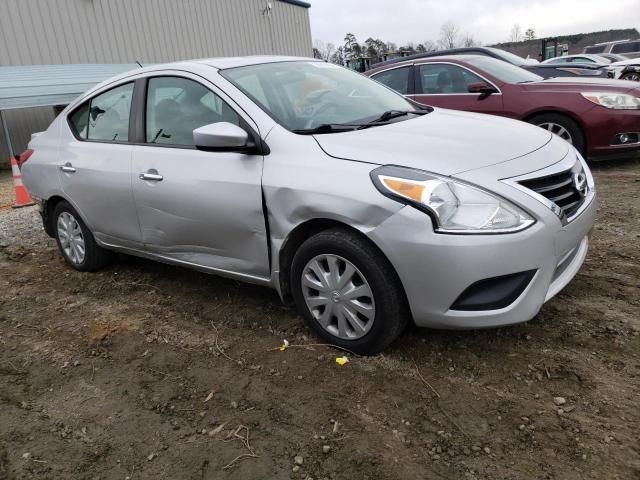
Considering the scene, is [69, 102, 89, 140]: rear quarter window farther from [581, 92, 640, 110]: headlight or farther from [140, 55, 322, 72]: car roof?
[581, 92, 640, 110]: headlight

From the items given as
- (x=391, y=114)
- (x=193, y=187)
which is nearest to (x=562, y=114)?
(x=391, y=114)

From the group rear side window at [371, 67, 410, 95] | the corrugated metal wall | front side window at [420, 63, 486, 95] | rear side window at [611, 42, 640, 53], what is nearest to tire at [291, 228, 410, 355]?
front side window at [420, 63, 486, 95]

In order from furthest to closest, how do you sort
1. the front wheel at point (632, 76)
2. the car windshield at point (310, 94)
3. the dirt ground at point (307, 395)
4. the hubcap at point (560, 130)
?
1. the front wheel at point (632, 76)
2. the hubcap at point (560, 130)
3. the car windshield at point (310, 94)
4. the dirt ground at point (307, 395)

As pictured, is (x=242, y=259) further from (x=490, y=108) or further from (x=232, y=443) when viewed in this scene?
(x=490, y=108)

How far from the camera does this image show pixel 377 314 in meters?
2.69

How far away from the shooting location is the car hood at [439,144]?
2629mm

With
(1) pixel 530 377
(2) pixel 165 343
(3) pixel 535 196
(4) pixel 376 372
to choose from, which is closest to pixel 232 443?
(4) pixel 376 372

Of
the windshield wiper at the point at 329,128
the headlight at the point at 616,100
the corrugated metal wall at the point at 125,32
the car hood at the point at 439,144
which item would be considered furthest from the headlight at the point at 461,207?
the corrugated metal wall at the point at 125,32

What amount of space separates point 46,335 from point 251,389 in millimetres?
1713

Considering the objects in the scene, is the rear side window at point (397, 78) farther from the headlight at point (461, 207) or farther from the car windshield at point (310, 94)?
the headlight at point (461, 207)

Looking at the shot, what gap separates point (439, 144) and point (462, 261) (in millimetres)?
722

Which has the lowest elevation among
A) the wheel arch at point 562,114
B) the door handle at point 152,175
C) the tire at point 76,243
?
the tire at point 76,243

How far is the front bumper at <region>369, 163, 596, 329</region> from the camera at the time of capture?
2.40 m

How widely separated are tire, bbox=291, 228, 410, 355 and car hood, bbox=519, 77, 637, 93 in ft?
16.3
